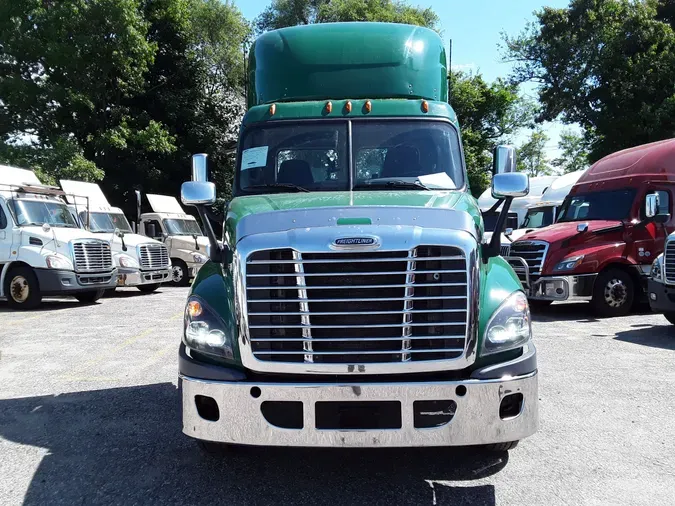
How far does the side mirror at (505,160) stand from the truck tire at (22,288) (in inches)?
443

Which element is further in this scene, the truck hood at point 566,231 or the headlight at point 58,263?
the headlight at point 58,263

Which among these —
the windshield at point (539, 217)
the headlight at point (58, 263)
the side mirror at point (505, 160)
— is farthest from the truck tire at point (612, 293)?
the headlight at point (58, 263)

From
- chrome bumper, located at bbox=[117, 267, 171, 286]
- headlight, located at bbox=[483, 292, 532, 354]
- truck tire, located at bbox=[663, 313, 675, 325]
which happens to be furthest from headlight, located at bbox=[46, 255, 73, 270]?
headlight, located at bbox=[483, 292, 532, 354]

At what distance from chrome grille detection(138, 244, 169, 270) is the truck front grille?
13571 millimetres

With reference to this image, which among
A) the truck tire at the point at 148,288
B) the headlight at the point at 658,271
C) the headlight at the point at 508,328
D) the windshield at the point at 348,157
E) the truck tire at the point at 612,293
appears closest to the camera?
the headlight at the point at 508,328

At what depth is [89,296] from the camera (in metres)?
15.0

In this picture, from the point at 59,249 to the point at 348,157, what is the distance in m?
10.4

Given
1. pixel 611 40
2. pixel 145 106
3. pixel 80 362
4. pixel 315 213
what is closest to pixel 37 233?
pixel 80 362

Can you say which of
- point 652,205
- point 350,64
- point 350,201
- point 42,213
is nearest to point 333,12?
point 42,213

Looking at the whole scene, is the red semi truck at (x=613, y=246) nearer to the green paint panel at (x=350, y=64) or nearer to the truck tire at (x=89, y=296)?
the green paint panel at (x=350, y=64)

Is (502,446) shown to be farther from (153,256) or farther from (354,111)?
(153,256)

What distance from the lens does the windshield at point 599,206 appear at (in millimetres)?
11969

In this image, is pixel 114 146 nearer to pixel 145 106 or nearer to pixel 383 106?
pixel 145 106

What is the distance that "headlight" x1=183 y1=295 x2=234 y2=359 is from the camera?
3.89 meters
